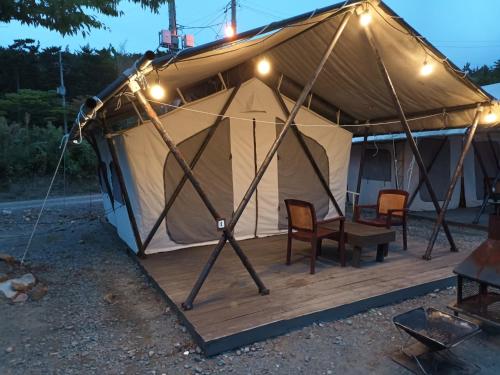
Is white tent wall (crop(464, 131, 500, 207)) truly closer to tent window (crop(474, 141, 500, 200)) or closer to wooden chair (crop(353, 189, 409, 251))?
tent window (crop(474, 141, 500, 200))

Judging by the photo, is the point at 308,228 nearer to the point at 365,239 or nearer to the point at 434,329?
the point at 365,239

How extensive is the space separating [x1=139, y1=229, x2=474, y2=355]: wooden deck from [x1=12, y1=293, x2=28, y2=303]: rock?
49.9 inches

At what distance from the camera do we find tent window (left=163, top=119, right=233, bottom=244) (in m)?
5.21

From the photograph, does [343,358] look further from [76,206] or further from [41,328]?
[76,206]

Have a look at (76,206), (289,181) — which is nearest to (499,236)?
(289,181)

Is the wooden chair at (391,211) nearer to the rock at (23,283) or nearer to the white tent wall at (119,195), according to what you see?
the white tent wall at (119,195)

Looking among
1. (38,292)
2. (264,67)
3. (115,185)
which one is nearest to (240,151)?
(264,67)

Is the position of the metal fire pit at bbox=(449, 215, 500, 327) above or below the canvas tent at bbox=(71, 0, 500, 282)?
below

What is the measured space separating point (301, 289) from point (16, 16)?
4.28 metres

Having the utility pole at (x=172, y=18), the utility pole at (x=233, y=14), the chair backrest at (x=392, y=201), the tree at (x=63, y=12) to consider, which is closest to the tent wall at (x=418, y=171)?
the chair backrest at (x=392, y=201)

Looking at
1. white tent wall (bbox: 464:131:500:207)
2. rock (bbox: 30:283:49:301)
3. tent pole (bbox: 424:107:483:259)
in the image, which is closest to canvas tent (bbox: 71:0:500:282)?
tent pole (bbox: 424:107:483:259)

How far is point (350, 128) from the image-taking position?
24.3 ft

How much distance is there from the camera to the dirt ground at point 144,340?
2.60 meters

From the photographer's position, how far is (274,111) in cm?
603
